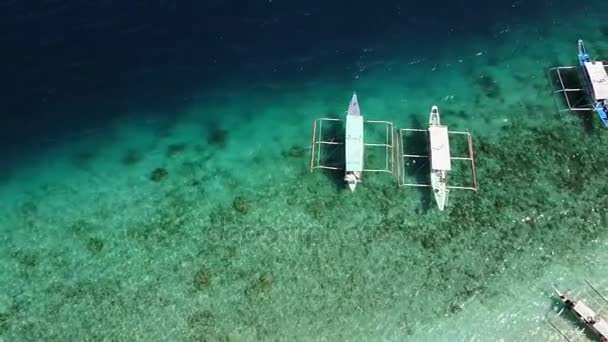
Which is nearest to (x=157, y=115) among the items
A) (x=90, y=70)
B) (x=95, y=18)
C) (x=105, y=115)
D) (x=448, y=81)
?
(x=105, y=115)

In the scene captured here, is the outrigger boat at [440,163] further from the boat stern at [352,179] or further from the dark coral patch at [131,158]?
the dark coral patch at [131,158]


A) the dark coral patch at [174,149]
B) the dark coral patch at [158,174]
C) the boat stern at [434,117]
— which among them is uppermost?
the boat stern at [434,117]

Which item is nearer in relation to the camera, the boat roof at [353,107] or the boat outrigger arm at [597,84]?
the boat outrigger arm at [597,84]

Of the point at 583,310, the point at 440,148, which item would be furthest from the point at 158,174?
the point at 583,310

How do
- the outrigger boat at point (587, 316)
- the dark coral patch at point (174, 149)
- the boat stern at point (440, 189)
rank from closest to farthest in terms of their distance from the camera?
the outrigger boat at point (587, 316)
the boat stern at point (440, 189)
the dark coral patch at point (174, 149)

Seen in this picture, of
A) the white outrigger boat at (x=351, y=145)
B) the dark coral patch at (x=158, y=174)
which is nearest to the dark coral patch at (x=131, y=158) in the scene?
the dark coral patch at (x=158, y=174)

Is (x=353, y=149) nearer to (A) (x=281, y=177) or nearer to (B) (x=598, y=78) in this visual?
(A) (x=281, y=177)

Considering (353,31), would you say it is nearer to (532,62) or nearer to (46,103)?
(532,62)

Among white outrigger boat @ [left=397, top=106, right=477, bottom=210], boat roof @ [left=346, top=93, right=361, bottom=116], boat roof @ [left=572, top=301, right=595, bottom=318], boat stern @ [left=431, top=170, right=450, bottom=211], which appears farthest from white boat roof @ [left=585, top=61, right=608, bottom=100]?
boat roof @ [left=346, top=93, right=361, bottom=116]
